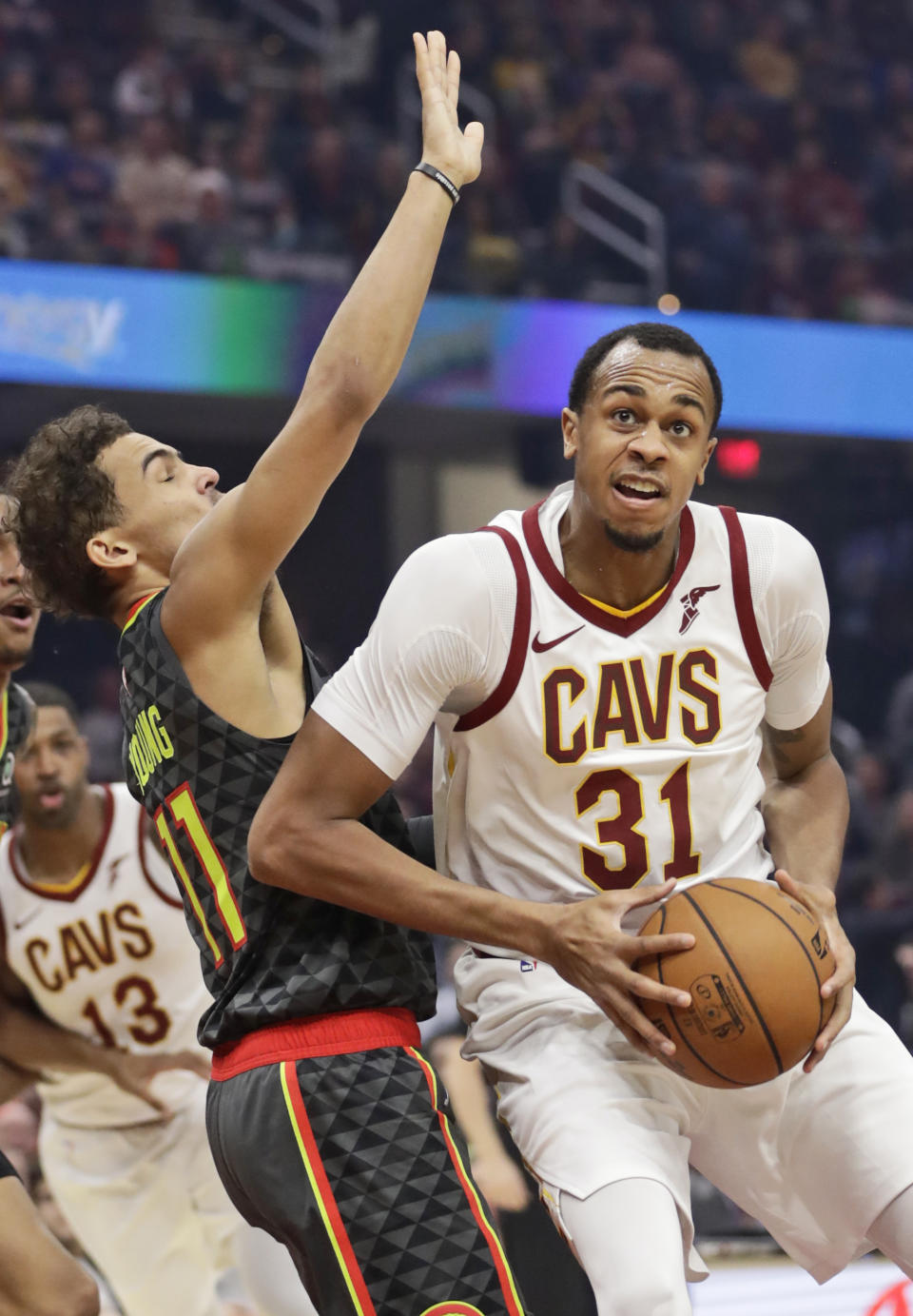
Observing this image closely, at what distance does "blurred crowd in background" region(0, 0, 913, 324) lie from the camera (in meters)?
11.4

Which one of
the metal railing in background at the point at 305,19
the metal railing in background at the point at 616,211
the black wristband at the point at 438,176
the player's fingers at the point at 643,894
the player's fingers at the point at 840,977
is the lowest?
the player's fingers at the point at 840,977

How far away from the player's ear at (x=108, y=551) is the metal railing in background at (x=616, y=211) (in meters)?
10.1

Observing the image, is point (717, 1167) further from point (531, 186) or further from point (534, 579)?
point (531, 186)

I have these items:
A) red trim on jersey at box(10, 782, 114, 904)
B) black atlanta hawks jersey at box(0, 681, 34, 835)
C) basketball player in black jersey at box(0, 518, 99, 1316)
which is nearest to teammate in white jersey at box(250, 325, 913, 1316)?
basketball player in black jersey at box(0, 518, 99, 1316)

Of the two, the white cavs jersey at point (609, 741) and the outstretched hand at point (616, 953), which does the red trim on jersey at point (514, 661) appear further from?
the outstretched hand at point (616, 953)

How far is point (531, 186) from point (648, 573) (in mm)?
10675

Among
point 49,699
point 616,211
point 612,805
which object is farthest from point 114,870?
point 616,211

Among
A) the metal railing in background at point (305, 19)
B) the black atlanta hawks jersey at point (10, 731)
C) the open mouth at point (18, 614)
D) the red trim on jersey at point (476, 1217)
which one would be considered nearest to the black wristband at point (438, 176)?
the red trim on jersey at point (476, 1217)

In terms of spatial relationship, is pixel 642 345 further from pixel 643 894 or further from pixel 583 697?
pixel 643 894

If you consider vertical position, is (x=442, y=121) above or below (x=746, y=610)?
above

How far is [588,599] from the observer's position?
117 inches

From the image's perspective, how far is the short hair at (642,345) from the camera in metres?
3.02

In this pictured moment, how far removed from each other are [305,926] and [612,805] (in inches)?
23.0

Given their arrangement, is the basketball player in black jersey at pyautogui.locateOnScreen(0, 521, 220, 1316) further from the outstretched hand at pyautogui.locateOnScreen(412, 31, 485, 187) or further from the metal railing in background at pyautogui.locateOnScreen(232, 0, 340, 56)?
the metal railing in background at pyautogui.locateOnScreen(232, 0, 340, 56)
